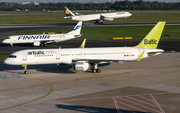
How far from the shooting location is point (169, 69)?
144 ft

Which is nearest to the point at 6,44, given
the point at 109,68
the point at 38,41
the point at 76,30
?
the point at 38,41

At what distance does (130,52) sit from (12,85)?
20.7 m

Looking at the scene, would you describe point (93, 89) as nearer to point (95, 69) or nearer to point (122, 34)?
point (95, 69)

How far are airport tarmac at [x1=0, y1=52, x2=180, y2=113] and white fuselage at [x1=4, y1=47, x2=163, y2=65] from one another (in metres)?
2.30

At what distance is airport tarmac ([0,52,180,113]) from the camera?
85.4ft

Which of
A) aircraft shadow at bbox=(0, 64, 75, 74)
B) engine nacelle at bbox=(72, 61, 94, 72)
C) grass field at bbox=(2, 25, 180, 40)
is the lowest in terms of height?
aircraft shadow at bbox=(0, 64, 75, 74)

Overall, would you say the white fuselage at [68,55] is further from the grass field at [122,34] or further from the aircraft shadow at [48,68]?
the grass field at [122,34]

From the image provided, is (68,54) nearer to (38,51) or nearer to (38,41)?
(38,51)

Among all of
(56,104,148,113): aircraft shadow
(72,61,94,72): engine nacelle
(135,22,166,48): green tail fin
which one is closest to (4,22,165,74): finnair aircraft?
(72,61,94,72): engine nacelle

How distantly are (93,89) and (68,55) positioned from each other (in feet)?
37.1

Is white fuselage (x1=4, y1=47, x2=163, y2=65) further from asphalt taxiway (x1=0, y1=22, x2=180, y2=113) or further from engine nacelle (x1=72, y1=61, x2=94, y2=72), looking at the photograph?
asphalt taxiway (x1=0, y1=22, x2=180, y2=113)

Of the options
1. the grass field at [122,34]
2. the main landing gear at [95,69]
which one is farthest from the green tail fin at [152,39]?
the grass field at [122,34]

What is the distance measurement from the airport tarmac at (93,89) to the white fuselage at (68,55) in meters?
2.30

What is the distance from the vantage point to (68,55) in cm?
4197
